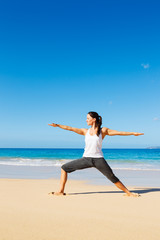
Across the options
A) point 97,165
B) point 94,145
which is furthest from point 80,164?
point 94,145

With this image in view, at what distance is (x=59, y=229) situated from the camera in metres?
3.02

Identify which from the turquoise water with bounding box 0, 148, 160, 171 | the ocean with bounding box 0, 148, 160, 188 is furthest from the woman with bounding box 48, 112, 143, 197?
the turquoise water with bounding box 0, 148, 160, 171

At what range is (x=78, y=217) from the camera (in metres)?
3.54

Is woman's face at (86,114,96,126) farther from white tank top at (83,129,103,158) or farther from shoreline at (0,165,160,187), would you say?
shoreline at (0,165,160,187)

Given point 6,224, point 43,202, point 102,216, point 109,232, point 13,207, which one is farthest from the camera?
point 43,202

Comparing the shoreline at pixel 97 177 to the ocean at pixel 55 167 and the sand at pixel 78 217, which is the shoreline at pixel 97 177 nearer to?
the ocean at pixel 55 167

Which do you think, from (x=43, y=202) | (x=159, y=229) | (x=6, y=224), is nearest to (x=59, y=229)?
(x=6, y=224)

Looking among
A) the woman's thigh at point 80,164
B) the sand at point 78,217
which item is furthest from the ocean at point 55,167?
the sand at point 78,217

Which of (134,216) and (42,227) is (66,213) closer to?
(42,227)

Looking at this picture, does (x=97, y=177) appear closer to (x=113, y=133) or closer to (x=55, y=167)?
(x=113, y=133)

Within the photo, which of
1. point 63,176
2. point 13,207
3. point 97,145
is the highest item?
point 97,145

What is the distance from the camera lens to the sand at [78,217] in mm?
2857

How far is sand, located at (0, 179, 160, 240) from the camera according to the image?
2857mm

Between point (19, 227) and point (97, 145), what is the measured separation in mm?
2386
